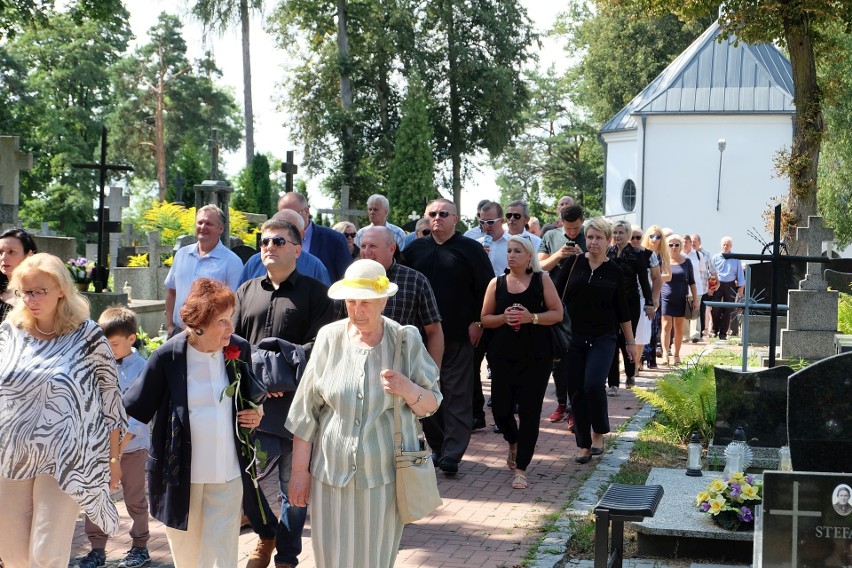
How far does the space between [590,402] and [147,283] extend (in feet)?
44.9

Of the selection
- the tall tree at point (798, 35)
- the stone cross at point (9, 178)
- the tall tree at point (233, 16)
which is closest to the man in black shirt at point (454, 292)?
the stone cross at point (9, 178)

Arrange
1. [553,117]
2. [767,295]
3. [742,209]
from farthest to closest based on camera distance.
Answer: [553,117] → [742,209] → [767,295]

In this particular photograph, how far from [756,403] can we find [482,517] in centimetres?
268

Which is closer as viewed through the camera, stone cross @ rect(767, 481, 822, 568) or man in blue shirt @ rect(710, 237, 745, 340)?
stone cross @ rect(767, 481, 822, 568)

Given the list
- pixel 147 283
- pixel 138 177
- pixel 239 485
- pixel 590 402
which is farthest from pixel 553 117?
pixel 239 485

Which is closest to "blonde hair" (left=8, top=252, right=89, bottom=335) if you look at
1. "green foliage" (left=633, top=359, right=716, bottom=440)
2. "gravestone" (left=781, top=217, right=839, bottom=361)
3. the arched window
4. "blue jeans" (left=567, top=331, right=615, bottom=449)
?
"blue jeans" (left=567, top=331, right=615, bottom=449)

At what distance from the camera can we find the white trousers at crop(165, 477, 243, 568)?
202 inches

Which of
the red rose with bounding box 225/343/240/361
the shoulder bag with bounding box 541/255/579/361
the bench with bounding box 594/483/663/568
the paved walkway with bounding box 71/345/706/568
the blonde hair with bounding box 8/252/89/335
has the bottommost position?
the paved walkway with bounding box 71/345/706/568

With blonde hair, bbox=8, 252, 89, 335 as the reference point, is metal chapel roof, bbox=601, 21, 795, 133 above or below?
above

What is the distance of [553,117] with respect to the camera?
235 feet

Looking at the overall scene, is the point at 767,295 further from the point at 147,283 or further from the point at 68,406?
the point at 68,406

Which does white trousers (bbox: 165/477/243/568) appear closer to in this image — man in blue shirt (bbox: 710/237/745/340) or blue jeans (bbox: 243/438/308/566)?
blue jeans (bbox: 243/438/308/566)

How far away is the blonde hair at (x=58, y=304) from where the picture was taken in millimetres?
5262

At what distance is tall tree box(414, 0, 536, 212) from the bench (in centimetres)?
4065
